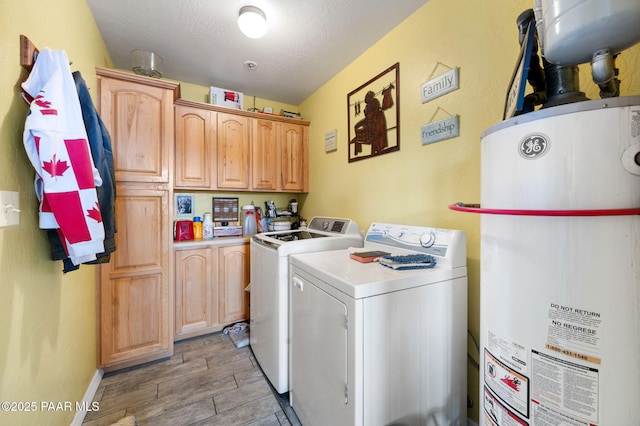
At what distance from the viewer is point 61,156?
95 centimetres

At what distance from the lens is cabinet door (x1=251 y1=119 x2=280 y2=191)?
2.71m

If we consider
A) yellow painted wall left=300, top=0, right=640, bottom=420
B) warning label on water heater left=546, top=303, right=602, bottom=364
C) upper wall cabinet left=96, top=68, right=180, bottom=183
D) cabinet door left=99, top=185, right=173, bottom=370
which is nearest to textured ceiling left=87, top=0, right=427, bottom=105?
yellow painted wall left=300, top=0, right=640, bottom=420

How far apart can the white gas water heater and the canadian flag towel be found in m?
1.49

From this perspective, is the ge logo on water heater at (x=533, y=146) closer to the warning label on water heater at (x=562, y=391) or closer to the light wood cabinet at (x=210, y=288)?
the warning label on water heater at (x=562, y=391)

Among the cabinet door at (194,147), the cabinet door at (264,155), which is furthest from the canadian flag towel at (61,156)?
the cabinet door at (264,155)

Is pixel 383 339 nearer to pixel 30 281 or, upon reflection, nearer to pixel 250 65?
pixel 30 281

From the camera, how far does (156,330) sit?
1.97 meters

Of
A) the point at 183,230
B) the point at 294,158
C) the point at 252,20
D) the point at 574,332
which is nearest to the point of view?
the point at 574,332

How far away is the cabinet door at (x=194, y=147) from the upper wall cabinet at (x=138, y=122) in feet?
1.18

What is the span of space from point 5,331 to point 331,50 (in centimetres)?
242

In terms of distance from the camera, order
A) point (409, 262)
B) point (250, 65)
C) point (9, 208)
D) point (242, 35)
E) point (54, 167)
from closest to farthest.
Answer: point (9, 208)
point (54, 167)
point (409, 262)
point (242, 35)
point (250, 65)

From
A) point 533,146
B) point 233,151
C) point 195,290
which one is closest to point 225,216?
point 233,151

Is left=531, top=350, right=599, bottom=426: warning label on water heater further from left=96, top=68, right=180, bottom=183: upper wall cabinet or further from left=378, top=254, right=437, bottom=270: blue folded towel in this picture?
left=96, top=68, right=180, bottom=183: upper wall cabinet

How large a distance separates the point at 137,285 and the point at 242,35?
6.79 feet
